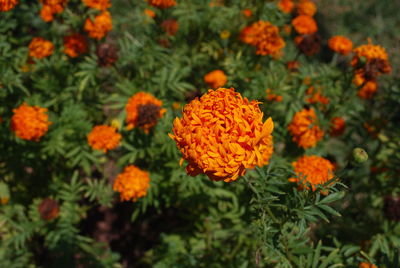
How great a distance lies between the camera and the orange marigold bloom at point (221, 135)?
1368mm

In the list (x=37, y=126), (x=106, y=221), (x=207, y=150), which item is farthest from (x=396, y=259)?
(x=106, y=221)

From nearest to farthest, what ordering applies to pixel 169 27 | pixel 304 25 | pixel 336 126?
pixel 336 126
pixel 169 27
pixel 304 25

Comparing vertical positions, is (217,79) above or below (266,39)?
below

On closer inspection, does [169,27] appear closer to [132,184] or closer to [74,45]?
[74,45]

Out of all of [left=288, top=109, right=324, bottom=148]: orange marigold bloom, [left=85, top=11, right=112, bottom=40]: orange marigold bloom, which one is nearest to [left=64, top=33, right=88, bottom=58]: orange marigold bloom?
[left=85, top=11, right=112, bottom=40]: orange marigold bloom

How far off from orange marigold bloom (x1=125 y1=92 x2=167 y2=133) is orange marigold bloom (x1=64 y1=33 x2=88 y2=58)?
0.81 m

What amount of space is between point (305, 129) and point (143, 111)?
54.0 inches

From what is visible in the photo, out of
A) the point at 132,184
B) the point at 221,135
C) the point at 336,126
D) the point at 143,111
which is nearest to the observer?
the point at 221,135

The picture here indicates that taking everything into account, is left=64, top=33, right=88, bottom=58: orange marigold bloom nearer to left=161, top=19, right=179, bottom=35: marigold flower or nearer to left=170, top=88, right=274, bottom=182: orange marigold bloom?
left=161, top=19, right=179, bottom=35: marigold flower

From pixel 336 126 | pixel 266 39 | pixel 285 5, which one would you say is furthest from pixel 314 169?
pixel 285 5

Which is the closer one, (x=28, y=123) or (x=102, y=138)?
(x=28, y=123)

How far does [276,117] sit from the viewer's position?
3.04 m

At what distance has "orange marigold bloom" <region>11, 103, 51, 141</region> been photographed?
2.44m

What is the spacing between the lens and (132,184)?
97.6 inches
